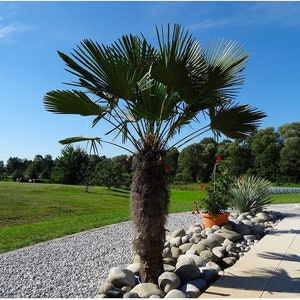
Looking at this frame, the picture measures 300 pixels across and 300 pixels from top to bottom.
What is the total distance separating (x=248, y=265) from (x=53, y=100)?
3.13 metres

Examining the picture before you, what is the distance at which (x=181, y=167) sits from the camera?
1716 inches

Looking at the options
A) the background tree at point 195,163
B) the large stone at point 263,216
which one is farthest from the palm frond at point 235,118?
the background tree at point 195,163

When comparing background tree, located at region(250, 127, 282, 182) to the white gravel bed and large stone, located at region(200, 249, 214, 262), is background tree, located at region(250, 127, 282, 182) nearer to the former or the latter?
the white gravel bed

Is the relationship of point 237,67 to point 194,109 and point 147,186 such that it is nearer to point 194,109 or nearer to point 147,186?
point 194,109

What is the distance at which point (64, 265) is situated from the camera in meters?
5.04

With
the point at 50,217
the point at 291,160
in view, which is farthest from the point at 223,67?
the point at 291,160

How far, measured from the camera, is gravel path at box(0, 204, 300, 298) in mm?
4016

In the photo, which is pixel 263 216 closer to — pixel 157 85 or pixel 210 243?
pixel 210 243

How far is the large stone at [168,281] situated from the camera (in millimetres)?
3766

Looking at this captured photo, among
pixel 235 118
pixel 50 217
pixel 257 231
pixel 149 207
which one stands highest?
pixel 235 118

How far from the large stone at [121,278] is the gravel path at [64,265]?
25cm

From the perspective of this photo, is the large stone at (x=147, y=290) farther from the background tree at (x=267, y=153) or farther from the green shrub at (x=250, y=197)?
the background tree at (x=267, y=153)

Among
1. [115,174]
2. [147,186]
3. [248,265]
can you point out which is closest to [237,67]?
[147,186]

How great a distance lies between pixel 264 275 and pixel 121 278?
5.37ft
